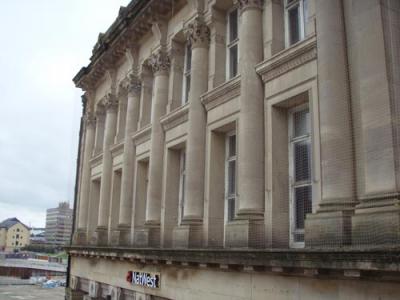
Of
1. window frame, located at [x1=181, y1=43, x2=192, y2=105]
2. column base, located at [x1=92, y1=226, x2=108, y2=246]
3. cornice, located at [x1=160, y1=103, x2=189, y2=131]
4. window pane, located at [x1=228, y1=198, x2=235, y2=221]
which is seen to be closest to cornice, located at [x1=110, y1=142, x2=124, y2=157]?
column base, located at [x1=92, y1=226, x2=108, y2=246]

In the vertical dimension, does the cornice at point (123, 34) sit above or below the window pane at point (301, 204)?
above

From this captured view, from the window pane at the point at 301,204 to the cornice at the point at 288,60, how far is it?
2.76 meters

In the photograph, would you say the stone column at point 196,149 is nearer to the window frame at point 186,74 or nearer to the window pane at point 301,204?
the window frame at point 186,74

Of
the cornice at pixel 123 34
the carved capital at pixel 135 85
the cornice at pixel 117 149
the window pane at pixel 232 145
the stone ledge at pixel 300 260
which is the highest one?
the cornice at pixel 123 34

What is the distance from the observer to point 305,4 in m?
11.0

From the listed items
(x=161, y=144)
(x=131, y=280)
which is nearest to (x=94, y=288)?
(x=131, y=280)

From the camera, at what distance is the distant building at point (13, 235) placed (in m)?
147

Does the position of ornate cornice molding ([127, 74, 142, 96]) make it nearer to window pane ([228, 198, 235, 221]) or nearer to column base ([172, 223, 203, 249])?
column base ([172, 223, 203, 249])

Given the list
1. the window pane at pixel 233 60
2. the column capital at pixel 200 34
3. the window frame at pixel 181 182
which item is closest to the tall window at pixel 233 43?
the window pane at pixel 233 60

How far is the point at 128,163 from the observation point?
60.1 ft

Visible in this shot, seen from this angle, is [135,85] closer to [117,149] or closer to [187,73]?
[117,149]

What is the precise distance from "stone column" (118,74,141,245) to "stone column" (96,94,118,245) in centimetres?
244

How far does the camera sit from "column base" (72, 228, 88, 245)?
74.8 feet

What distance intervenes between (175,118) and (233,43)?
325 cm
